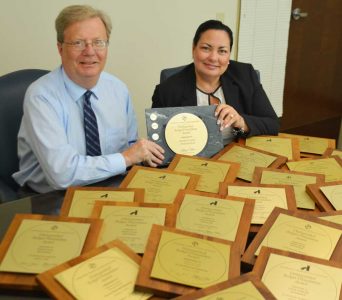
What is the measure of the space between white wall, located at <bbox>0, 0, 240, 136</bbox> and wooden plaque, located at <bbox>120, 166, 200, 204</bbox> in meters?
1.52

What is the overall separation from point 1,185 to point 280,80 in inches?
108

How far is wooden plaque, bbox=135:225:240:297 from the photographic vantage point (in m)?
0.86

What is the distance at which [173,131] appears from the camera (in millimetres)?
1543

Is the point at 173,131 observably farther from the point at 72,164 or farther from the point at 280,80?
the point at 280,80

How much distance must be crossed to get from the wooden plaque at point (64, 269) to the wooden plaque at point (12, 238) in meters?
0.03

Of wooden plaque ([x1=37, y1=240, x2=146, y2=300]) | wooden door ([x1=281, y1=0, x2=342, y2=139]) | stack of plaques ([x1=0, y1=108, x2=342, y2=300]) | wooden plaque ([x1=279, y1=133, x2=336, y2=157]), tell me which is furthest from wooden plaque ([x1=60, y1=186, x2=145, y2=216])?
wooden door ([x1=281, y1=0, x2=342, y2=139])

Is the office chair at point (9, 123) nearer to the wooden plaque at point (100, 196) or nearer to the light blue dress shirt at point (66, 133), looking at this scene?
the light blue dress shirt at point (66, 133)

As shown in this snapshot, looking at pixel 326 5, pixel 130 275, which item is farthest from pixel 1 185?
pixel 326 5

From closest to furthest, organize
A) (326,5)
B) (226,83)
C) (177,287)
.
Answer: (177,287)
(226,83)
(326,5)

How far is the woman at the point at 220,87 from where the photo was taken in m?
1.75

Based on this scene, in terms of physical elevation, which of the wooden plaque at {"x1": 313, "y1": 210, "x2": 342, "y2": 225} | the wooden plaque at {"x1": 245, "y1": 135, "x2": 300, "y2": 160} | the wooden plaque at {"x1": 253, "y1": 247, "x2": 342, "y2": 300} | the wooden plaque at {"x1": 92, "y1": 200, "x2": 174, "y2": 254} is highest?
the wooden plaque at {"x1": 245, "y1": 135, "x2": 300, "y2": 160}

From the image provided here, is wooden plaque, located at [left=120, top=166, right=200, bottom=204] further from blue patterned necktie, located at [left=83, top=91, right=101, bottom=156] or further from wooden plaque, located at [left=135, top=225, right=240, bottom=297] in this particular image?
blue patterned necktie, located at [left=83, top=91, right=101, bottom=156]

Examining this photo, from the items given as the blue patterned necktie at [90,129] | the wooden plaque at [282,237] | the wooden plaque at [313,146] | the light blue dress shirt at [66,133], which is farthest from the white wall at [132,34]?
the wooden plaque at [282,237]

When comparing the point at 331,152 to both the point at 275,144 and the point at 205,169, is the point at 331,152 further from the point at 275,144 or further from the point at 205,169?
the point at 205,169
